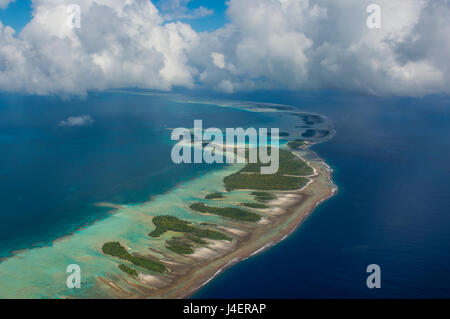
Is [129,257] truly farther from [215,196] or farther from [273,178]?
[273,178]

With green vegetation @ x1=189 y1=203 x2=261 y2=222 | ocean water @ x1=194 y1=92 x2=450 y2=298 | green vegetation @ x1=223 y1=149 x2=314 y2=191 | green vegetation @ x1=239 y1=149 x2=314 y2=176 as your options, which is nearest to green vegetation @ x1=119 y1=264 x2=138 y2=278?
ocean water @ x1=194 y1=92 x2=450 y2=298

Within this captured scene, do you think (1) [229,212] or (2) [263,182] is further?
(2) [263,182]

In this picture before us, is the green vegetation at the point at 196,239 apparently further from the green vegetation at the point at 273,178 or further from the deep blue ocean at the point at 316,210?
the green vegetation at the point at 273,178

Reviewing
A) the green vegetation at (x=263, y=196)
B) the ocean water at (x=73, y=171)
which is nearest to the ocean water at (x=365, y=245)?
the green vegetation at (x=263, y=196)

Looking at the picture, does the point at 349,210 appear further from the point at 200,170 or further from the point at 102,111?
the point at 102,111

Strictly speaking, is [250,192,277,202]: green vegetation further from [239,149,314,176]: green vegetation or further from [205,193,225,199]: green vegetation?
[239,149,314,176]: green vegetation

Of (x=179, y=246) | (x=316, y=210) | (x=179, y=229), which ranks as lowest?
(x=179, y=246)

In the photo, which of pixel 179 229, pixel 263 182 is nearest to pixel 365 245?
pixel 179 229
